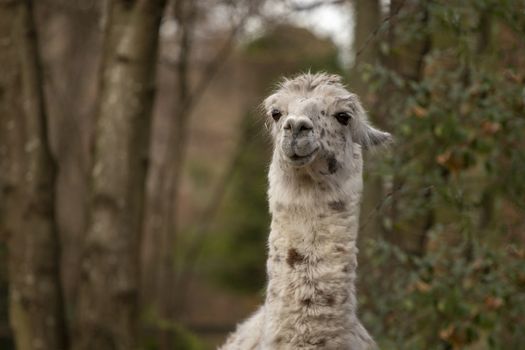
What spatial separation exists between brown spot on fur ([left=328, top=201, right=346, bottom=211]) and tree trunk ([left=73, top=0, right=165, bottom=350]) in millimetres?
3102

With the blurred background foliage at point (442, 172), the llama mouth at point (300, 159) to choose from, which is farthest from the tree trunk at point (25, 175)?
the llama mouth at point (300, 159)

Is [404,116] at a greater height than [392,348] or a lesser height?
greater

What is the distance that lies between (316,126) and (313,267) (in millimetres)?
685

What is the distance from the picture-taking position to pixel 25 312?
302 inches

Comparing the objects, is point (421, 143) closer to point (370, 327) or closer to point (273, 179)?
point (370, 327)

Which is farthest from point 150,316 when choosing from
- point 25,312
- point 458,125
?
point 458,125

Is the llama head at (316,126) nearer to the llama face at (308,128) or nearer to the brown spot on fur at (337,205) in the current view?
the llama face at (308,128)

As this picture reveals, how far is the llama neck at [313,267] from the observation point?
4.24 m

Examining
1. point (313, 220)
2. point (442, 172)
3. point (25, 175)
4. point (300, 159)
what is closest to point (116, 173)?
point (25, 175)

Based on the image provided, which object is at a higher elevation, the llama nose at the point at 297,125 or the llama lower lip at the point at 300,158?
the llama nose at the point at 297,125

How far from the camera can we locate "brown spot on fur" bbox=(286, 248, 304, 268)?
172 inches

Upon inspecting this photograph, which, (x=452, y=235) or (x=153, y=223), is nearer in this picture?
(x=452, y=235)

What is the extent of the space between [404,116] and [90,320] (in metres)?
2.97

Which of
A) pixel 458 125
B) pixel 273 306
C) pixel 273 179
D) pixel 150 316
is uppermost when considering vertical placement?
pixel 458 125
